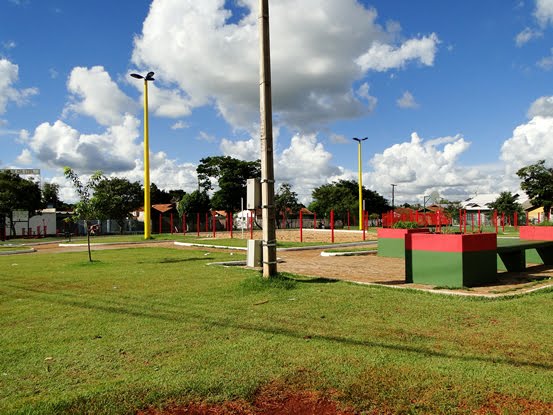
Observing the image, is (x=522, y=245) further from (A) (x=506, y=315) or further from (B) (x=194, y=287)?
(B) (x=194, y=287)

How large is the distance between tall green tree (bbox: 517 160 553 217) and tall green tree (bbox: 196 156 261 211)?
37.6 meters

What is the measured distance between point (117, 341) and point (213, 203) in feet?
205

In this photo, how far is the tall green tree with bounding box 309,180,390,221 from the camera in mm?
80500

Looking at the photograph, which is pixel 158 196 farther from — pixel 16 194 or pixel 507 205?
pixel 507 205

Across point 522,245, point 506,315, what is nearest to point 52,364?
point 506,315

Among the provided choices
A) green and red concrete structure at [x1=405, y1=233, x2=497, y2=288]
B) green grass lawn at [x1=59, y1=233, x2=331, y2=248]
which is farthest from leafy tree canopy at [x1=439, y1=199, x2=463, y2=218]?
green and red concrete structure at [x1=405, y1=233, x2=497, y2=288]

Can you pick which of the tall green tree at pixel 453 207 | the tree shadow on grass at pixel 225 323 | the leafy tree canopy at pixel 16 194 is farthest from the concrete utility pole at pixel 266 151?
the tall green tree at pixel 453 207

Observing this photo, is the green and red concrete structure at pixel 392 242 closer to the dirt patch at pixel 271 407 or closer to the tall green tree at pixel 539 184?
the dirt patch at pixel 271 407

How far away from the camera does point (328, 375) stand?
3.86m

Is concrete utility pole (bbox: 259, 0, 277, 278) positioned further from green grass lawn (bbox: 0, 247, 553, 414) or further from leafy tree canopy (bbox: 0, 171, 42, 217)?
leafy tree canopy (bbox: 0, 171, 42, 217)

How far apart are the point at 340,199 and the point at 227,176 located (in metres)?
27.1

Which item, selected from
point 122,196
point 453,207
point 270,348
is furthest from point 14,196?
point 453,207

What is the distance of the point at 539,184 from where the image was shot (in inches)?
2203

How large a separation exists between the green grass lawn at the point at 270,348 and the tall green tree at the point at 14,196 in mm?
44354
